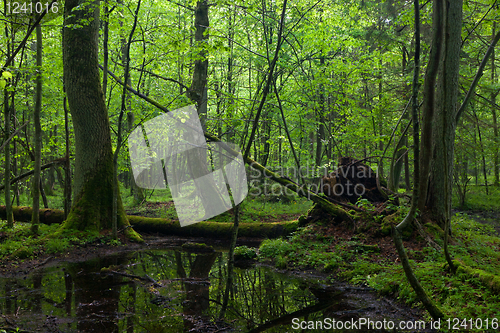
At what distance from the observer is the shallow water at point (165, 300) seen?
12.8ft

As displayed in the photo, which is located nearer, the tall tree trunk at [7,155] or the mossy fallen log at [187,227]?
the tall tree trunk at [7,155]

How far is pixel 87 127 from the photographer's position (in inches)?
348

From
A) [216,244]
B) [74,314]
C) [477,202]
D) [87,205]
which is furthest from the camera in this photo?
[477,202]

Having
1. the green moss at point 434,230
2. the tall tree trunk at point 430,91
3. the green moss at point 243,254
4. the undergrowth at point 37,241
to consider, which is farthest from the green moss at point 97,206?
the tall tree trunk at point 430,91

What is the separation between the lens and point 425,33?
538 inches

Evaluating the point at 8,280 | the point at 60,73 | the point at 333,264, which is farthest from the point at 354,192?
the point at 60,73

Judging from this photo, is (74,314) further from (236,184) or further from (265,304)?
(236,184)

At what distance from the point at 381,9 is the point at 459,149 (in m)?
7.25

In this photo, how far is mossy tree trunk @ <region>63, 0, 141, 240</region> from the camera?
8617 millimetres

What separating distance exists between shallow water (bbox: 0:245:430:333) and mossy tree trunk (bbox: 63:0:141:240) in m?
2.14

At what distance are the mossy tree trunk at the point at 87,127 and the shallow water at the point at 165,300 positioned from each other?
2.14 m

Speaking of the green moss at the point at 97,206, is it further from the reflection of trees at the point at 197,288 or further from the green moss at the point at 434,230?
the green moss at the point at 434,230

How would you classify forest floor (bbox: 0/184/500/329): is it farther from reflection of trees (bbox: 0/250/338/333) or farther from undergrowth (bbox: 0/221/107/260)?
reflection of trees (bbox: 0/250/338/333)

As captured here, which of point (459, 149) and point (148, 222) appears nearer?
point (148, 222)
